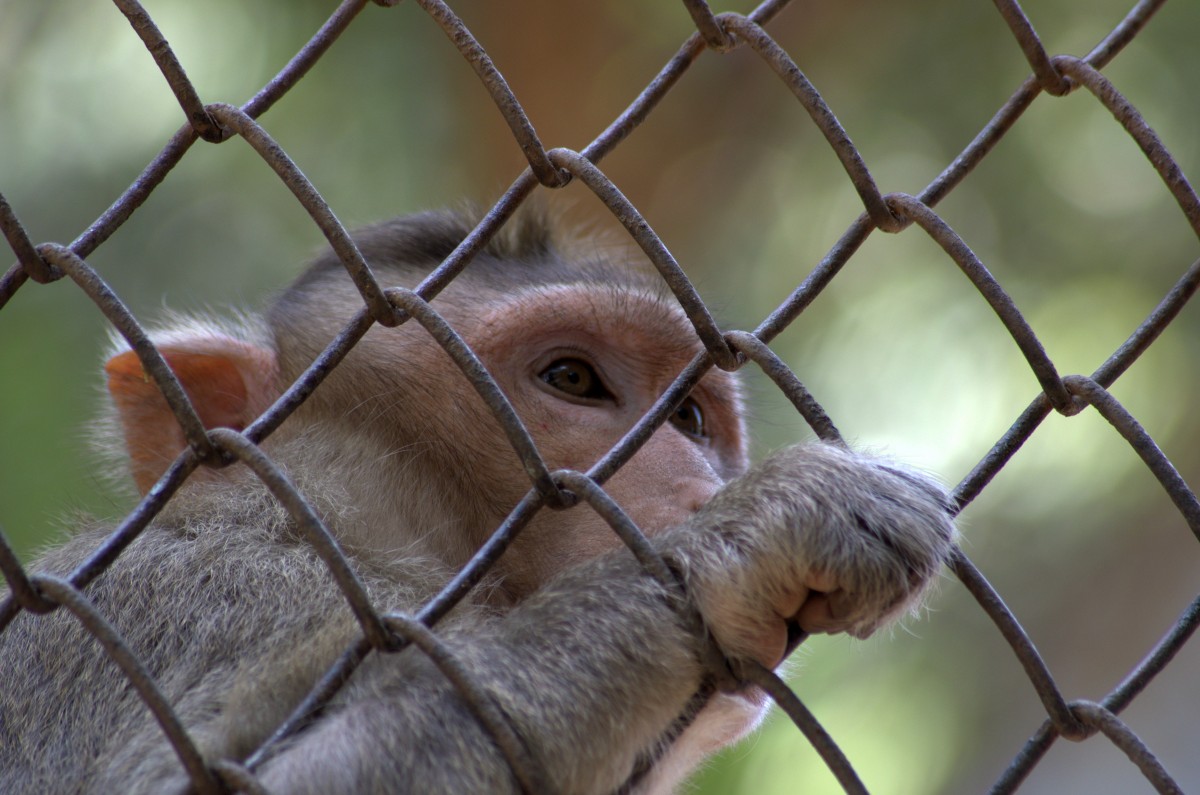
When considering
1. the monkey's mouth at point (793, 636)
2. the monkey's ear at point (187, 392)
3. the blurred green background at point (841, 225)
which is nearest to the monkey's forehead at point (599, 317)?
the monkey's ear at point (187, 392)

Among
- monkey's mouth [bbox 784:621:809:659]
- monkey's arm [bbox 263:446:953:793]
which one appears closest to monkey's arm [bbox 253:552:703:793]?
monkey's arm [bbox 263:446:953:793]

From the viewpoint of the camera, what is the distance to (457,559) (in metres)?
3.03

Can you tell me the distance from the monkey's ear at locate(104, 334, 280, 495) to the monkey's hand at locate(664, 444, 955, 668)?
1685 millimetres

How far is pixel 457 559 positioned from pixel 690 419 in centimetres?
103

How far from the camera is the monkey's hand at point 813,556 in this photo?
205cm

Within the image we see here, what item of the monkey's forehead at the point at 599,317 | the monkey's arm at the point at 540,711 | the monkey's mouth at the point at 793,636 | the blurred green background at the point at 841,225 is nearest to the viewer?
the monkey's arm at the point at 540,711

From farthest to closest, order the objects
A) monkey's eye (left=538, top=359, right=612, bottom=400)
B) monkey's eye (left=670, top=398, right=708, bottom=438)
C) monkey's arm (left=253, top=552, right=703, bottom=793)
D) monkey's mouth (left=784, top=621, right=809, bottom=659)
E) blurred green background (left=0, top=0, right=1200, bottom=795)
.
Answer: blurred green background (left=0, top=0, right=1200, bottom=795) → monkey's eye (left=670, top=398, right=708, bottom=438) → monkey's eye (left=538, top=359, right=612, bottom=400) → monkey's mouth (left=784, top=621, right=809, bottom=659) → monkey's arm (left=253, top=552, right=703, bottom=793)

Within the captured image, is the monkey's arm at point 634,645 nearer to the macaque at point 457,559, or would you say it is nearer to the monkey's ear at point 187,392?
the macaque at point 457,559

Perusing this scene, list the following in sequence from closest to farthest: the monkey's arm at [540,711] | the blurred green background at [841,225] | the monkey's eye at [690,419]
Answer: the monkey's arm at [540,711] < the monkey's eye at [690,419] < the blurred green background at [841,225]

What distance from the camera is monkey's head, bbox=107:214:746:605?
2.99 metres

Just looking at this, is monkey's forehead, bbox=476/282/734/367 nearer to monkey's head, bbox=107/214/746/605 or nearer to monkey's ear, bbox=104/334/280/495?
monkey's head, bbox=107/214/746/605

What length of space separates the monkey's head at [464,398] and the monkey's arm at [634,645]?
0.72m

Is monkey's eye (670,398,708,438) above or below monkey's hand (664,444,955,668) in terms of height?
above

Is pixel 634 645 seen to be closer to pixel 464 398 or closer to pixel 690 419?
pixel 464 398
